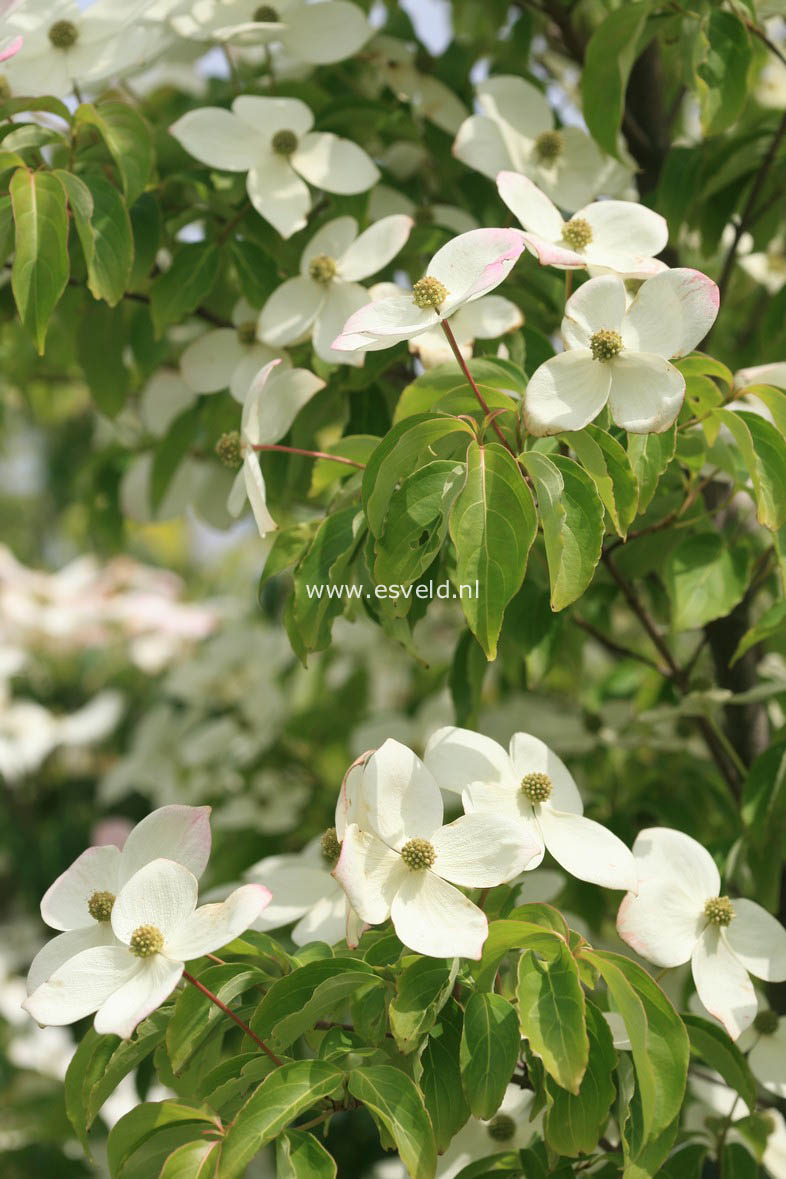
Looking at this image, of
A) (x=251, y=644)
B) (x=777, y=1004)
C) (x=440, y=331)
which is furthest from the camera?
(x=251, y=644)

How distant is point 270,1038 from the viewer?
0.73 m

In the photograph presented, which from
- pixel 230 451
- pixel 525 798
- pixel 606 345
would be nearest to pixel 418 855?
pixel 525 798

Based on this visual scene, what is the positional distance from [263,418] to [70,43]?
41cm

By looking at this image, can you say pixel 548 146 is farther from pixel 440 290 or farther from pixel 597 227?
pixel 440 290

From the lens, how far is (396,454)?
734mm

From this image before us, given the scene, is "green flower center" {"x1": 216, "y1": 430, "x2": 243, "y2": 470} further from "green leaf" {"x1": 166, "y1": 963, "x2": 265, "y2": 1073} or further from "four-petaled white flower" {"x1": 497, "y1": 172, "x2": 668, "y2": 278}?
"green leaf" {"x1": 166, "y1": 963, "x2": 265, "y2": 1073}

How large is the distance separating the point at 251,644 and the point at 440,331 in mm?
851

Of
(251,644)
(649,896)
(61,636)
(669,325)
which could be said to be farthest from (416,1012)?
(61,636)

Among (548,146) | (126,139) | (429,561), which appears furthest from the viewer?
(548,146)

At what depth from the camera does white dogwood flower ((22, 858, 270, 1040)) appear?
695mm

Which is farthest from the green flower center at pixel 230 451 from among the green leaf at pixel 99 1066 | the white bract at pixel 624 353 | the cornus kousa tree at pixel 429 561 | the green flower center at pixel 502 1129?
the green flower center at pixel 502 1129

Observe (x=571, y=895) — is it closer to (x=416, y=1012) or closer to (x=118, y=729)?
(x=416, y=1012)

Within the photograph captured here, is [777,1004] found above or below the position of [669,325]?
below

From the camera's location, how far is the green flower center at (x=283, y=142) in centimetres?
105
